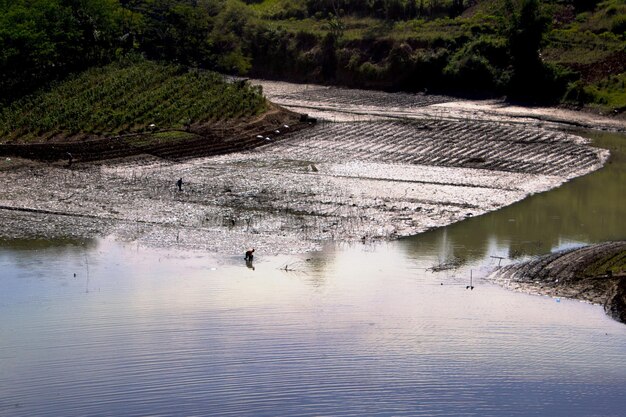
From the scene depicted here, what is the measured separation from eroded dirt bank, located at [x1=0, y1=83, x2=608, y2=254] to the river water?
6.20 feet

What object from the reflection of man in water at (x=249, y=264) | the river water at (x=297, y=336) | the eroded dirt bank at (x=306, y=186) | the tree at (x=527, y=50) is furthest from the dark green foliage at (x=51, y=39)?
the tree at (x=527, y=50)

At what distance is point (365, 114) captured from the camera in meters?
51.2

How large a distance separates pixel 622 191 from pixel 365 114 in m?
18.4

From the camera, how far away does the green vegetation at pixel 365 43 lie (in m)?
49.1

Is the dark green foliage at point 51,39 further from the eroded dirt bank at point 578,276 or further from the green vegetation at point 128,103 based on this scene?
the eroded dirt bank at point 578,276

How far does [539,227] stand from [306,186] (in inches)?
335

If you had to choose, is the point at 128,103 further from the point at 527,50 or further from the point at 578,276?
the point at 578,276

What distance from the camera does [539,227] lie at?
30.1 meters

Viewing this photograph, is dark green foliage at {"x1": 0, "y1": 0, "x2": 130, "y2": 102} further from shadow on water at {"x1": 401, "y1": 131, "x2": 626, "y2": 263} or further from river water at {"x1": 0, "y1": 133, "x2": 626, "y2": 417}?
shadow on water at {"x1": 401, "y1": 131, "x2": 626, "y2": 263}

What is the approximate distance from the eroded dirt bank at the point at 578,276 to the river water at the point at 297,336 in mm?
523

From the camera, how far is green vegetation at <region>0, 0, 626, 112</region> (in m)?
49.1

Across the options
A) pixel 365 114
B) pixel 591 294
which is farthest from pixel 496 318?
pixel 365 114

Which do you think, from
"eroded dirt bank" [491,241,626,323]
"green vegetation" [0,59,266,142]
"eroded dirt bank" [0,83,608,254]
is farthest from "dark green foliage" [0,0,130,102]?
"eroded dirt bank" [491,241,626,323]

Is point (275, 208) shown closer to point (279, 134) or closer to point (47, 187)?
point (47, 187)
